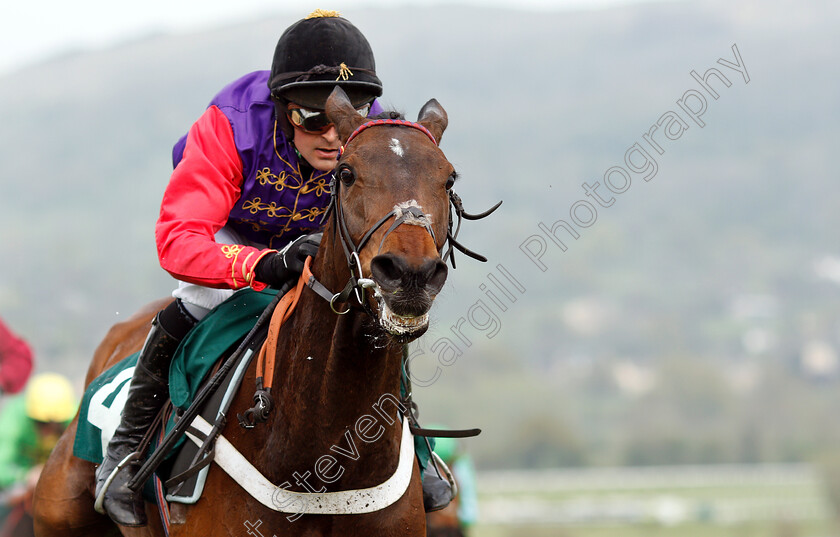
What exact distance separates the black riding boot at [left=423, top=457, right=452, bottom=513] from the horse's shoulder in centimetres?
204

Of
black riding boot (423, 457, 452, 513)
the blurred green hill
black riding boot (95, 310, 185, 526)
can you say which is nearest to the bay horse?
black riding boot (423, 457, 452, 513)

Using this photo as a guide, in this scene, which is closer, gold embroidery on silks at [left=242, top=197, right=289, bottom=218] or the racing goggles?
the racing goggles

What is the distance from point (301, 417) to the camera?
4.47m

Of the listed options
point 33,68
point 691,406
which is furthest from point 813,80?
point 33,68

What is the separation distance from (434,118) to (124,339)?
2978 mm

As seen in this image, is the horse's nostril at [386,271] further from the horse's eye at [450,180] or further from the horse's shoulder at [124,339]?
the horse's shoulder at [124,339]

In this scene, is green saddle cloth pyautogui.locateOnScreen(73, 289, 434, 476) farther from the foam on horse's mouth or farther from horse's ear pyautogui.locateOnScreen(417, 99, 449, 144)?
the foam on horse's mouth

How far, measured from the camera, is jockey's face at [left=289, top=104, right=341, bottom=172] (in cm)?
523

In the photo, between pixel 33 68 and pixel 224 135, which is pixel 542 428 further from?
pixel 33 68

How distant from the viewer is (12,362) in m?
11.8

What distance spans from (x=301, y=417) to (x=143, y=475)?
3.28ft

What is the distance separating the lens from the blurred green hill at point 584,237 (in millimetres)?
92812

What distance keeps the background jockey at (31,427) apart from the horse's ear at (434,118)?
716cm

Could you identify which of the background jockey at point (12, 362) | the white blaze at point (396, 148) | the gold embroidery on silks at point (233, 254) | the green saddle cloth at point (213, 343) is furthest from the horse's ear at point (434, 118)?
the background jockey at point (12, 362)
